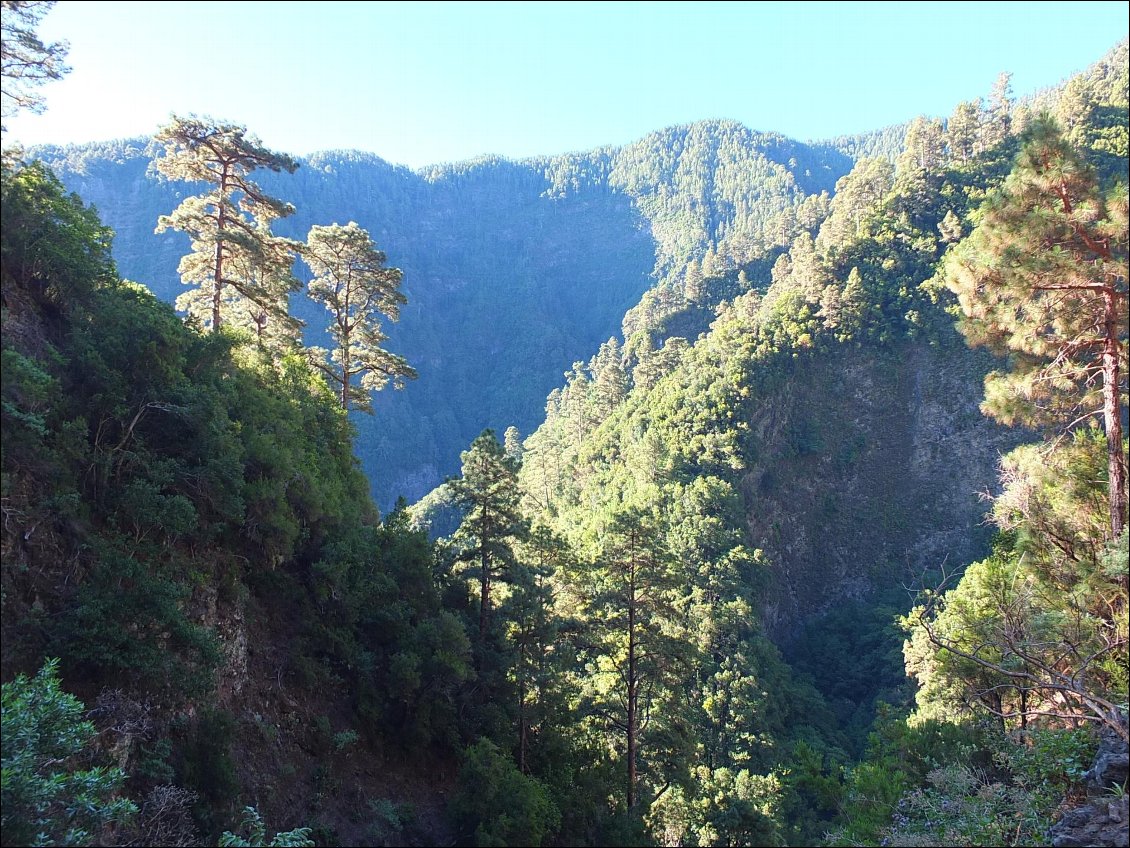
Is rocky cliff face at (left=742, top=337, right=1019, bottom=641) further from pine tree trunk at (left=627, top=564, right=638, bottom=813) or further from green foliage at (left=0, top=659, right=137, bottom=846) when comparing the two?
green foliage at (left=0, top=659, right=137, bottom=846)

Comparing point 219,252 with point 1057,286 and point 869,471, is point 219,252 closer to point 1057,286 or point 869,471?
point 1057,286

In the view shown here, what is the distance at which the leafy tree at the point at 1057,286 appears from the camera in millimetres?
10531

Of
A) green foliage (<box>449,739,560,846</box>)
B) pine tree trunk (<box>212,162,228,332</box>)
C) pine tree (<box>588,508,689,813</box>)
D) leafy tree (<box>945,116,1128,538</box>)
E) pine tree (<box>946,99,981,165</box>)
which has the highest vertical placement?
pine tree (<box>946,99,981,165</box>)

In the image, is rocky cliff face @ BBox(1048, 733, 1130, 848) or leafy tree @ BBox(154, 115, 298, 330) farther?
leafy tree @ BBox(154, 115, 298, 330)

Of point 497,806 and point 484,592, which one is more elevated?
point 484,592

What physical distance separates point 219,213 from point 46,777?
1500 cm

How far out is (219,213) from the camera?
17797mm

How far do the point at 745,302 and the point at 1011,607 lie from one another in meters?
56.9

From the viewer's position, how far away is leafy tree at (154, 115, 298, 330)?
1708cm

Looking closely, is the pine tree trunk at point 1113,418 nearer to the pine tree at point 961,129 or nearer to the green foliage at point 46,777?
the green foliage at point 46,777

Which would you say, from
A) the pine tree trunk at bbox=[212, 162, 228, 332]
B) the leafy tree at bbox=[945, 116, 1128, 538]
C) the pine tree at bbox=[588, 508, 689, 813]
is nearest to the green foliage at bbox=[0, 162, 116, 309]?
the pine tree trunk at bbox=[212, 162, 228, 332]

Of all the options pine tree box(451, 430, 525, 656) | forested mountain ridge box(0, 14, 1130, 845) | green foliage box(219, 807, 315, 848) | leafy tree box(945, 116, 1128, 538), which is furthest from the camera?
pine tree box(451, 430, 525, 656)

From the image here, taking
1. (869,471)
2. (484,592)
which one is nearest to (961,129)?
(869,471)

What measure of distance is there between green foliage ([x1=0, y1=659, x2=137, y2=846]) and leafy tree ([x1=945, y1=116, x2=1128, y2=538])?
566 inches
